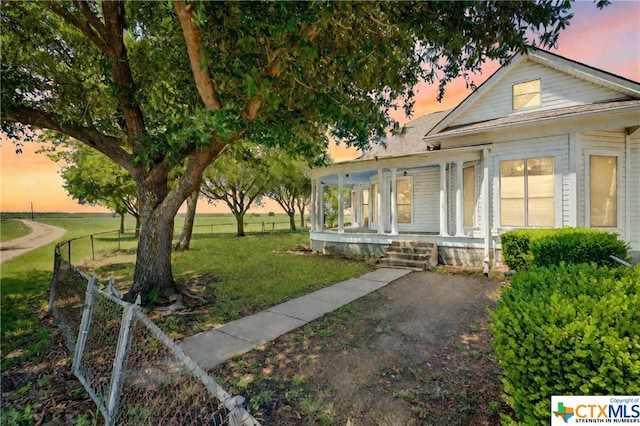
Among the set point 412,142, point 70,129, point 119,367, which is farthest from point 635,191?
point 70,129

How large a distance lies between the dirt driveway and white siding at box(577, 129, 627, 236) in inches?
238

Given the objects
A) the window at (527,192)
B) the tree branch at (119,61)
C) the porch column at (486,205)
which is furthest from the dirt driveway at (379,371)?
the window at (527,192)

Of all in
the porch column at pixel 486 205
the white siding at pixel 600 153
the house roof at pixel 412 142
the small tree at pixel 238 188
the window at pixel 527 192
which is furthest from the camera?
the small tree at pixel 238 188

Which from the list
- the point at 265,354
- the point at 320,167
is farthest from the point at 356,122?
the point at 320,167

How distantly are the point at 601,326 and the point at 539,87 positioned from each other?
1078 centimetres

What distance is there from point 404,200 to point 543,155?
18.6 feet

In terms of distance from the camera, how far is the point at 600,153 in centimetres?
→ 862

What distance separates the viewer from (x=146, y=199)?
6.24 metres

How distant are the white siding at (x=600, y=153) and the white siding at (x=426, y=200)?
478cm

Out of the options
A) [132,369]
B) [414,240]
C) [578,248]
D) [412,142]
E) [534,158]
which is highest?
[412,142]

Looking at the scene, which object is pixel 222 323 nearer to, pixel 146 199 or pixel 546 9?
pixel 146 199

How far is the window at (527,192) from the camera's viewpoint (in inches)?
359

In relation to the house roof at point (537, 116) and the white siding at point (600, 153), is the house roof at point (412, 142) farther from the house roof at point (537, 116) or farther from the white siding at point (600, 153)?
the white siding at point (600, 153)

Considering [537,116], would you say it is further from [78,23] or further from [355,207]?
[78,23]
